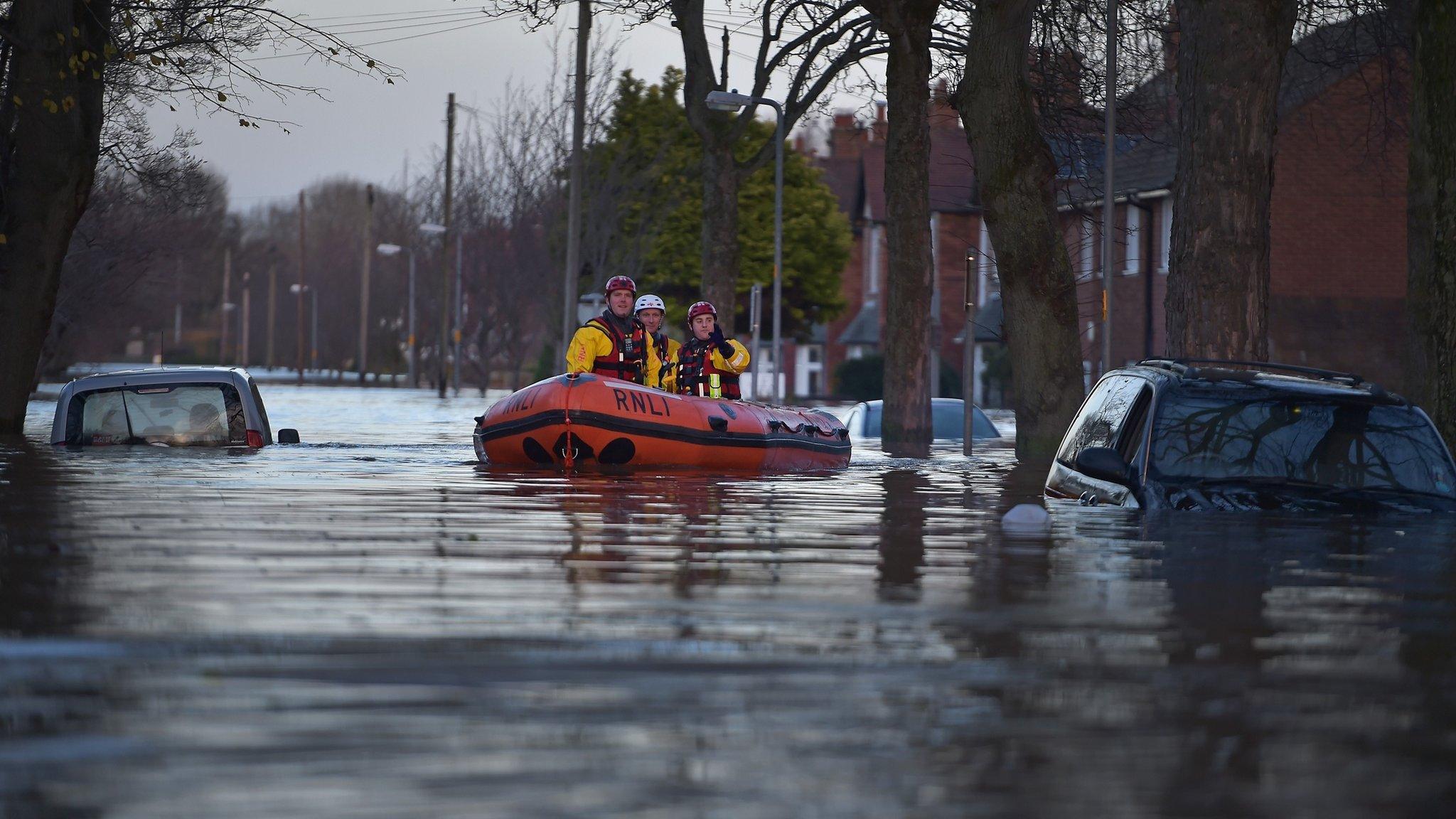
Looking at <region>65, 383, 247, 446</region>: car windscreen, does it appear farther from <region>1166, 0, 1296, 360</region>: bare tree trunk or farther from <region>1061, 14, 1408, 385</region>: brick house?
<region>1061, 14, 1408, 385</region>: brick house

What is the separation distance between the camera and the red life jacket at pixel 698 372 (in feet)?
67.3

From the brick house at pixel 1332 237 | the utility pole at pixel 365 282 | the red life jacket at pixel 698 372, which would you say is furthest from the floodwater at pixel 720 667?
the utility pole at pixel 365 282

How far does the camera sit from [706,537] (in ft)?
36.9

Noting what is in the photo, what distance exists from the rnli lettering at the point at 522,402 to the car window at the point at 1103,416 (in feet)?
21.3

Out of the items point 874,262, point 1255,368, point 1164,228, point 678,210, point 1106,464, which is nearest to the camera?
point 1106,464

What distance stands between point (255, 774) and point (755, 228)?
57658 millimetres

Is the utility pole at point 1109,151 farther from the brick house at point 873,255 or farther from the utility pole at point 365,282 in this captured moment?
the utility pole at point 365,282

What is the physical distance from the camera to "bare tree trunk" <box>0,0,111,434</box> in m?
23.4

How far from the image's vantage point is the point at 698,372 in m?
20.6

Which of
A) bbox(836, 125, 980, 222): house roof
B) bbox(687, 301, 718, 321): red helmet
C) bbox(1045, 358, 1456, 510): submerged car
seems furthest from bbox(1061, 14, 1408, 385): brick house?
bbox(1045, 358, 1456, 510): submerged car

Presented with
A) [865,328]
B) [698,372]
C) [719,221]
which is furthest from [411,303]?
[698,372]

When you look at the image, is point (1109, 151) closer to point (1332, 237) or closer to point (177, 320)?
point (1332, 237)

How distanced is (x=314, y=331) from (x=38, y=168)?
92.9 meters

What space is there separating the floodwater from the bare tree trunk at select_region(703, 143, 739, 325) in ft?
77.3
